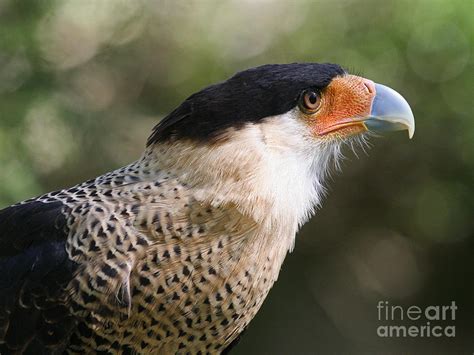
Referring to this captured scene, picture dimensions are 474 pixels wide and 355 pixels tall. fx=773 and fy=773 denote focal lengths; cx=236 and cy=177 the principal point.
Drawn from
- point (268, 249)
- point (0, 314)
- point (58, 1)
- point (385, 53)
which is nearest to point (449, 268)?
point (385, 53)

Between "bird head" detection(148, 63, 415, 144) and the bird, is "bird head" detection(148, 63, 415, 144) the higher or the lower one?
the higher one

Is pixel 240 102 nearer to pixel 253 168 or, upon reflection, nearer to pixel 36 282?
pixel 253 168

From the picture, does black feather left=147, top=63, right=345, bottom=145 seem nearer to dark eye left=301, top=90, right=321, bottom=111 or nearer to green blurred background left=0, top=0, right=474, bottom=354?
dark eye left=301, top=90, right=321, bottom=111

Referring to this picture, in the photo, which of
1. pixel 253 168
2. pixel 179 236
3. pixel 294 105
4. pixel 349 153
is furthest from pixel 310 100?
pixel 349 153

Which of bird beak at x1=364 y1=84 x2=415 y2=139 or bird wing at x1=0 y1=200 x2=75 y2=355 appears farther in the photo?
bird beak at x1=364 y1=84 x2=415 y2=139

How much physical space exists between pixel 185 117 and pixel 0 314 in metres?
0.95

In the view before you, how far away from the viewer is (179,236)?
267 cm

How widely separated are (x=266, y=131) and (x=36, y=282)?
956 mm

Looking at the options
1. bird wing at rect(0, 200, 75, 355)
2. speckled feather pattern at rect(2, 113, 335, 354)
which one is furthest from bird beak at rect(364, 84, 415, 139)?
bird wing at rect(0, 200, 75, 355)

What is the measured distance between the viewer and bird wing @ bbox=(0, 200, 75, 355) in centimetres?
264

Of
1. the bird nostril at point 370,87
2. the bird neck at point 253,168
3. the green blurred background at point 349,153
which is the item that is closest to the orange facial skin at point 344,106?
the bird nostril at point 370,87

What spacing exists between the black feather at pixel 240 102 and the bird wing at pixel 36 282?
0.54 metres

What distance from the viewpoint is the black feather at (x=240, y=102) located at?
2715 millimetres

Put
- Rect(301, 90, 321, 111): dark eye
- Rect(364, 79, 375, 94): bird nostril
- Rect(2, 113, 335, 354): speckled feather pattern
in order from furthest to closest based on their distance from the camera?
1. Rect(364, 79, 375, 94): bird nostril
2. Rect(301, 90, 321, 111): dark eye
3. Rect(2, 113, 335, 354): speckled feather pattern
